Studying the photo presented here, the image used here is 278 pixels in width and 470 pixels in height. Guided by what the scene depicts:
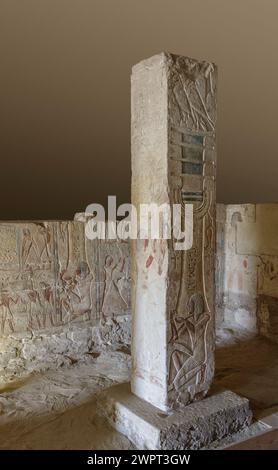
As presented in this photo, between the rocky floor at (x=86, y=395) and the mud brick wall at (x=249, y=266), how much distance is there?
44 cm

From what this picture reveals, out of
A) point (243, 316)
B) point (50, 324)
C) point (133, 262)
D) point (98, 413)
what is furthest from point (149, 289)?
point (243, 316)

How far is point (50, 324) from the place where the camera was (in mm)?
4273

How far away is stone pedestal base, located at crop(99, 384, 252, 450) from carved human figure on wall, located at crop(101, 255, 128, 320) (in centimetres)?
159

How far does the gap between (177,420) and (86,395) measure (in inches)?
44.9

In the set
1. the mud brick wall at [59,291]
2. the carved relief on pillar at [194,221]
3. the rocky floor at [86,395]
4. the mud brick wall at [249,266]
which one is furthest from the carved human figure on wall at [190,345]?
the mud brick wall at [249,266]

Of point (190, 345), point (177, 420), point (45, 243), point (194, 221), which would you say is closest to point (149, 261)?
point (194, 221)

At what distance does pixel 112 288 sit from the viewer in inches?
181

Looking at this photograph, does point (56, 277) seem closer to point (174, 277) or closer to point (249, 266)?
point (174, 277)

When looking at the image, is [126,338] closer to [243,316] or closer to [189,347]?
[243,316]

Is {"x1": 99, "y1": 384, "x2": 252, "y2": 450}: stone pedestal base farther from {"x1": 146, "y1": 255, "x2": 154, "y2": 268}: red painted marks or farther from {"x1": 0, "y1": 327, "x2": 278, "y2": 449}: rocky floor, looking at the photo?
{"x1": 146, "y1": 255, "x2": 154, "y2": 268}: red painted marks

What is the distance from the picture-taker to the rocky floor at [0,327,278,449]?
112 inches

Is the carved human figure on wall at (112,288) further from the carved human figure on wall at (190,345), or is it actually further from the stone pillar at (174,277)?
the carved human figure on wall at (190,345)

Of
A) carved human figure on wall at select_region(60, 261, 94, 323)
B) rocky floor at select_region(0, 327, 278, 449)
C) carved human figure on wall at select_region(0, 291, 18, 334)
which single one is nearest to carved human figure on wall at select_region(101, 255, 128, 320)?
carved human figure on wall at select_region(60, 261, 94, 323)

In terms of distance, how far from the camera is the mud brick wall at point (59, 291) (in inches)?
159
